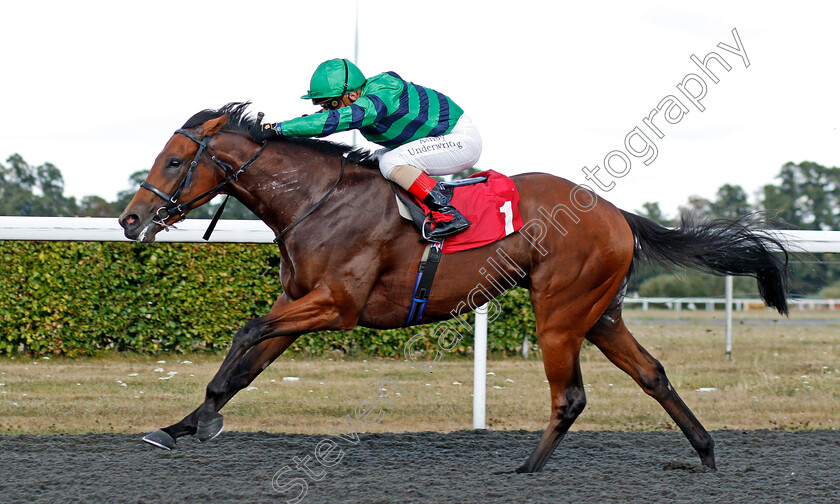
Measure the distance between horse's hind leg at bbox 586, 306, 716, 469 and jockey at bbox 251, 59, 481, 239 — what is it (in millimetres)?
1070

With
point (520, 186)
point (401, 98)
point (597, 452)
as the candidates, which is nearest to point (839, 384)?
point (597, 452)

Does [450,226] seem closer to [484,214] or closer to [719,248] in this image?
[484,214]

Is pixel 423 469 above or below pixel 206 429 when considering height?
below

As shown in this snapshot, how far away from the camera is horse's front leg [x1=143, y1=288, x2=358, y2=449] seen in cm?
370

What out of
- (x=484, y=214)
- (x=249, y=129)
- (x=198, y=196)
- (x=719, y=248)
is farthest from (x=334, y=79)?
(x=719, y=248)

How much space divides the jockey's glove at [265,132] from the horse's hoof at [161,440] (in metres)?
1.54

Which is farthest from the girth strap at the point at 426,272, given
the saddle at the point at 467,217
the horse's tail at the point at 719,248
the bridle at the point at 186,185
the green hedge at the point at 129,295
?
the green hedge at the point at 129,295

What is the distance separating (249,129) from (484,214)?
50.8 inches

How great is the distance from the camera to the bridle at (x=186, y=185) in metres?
3.75

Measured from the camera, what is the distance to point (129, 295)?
7.09m

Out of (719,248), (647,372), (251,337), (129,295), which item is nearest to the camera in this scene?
(251,337)

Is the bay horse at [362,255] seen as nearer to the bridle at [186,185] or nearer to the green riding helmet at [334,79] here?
the bridle at [186,185]

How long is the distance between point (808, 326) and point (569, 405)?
12.4 metres

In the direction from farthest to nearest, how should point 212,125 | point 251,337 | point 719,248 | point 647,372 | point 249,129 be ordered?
point 719,248, point 647,372, point 249,129, point 212,125, point 251,337
